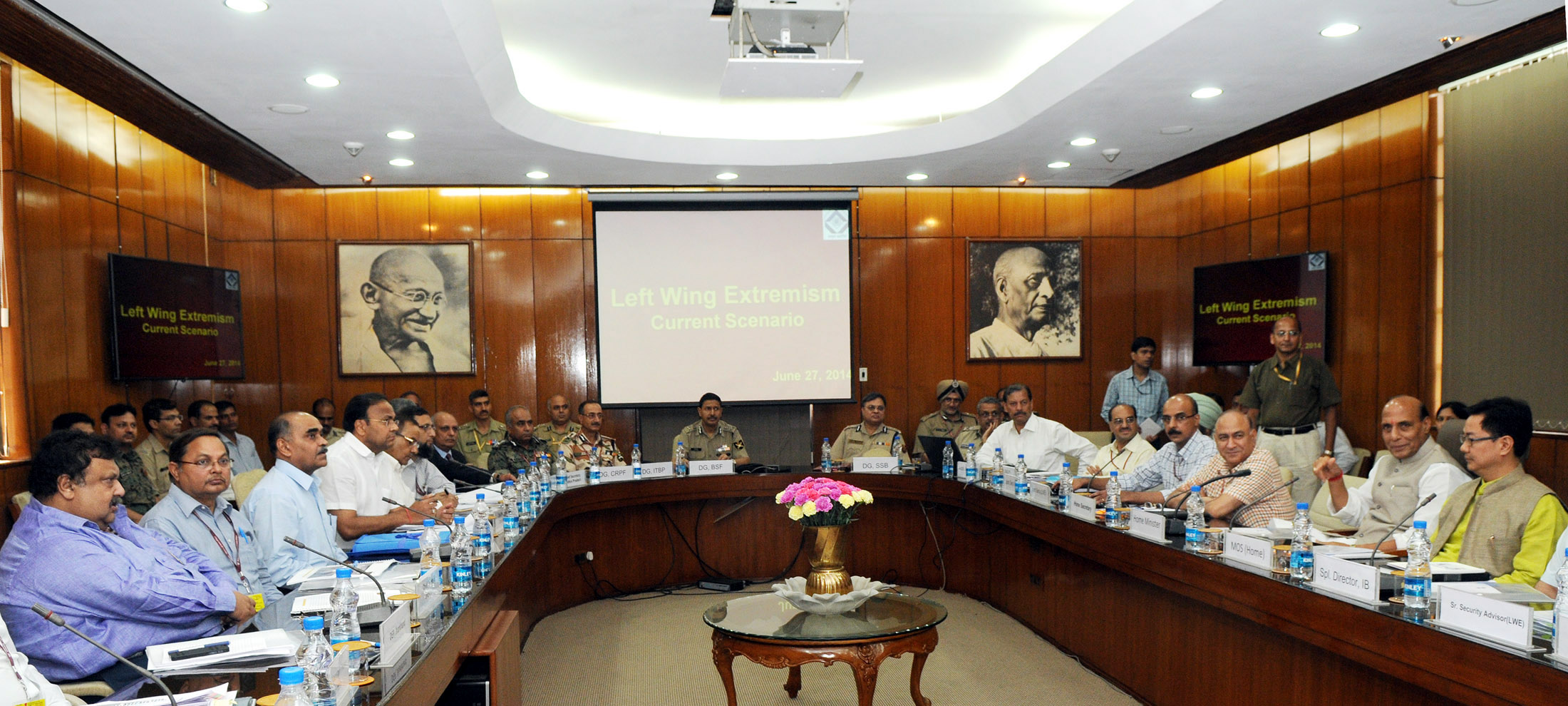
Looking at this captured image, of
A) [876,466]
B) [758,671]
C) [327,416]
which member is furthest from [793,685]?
[327,416]

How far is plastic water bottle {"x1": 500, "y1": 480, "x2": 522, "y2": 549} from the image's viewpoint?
3.62 m

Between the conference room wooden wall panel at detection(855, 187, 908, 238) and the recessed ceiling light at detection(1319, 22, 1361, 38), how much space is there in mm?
4056

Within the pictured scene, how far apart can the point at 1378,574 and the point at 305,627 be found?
2.50 metres

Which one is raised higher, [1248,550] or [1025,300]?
[1025,300]

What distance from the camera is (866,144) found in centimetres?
639

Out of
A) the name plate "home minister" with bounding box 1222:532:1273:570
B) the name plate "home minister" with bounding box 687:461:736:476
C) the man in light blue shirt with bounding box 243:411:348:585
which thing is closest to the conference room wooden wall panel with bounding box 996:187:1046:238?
the name plate "home minister" with bounding box 687:461:736:476

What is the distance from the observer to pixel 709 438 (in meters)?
6.75

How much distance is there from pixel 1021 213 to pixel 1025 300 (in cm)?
70

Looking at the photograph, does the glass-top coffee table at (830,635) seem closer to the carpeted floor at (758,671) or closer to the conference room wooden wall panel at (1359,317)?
the carpeted floor at (758,671)

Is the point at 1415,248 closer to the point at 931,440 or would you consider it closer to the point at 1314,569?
the point at 931,440

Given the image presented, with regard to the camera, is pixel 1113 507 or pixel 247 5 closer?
pixel 247 5

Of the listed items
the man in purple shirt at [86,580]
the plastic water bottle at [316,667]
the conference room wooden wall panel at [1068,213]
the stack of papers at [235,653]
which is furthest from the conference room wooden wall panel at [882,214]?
the plastic water bottle at [316,667]

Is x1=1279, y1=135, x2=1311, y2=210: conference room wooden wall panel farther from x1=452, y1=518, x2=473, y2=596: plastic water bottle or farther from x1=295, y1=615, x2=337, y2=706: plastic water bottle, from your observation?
x1=295, y1=615, x2=337, y2=706: plastic water bottle

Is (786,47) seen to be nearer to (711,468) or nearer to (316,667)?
(711,468)
